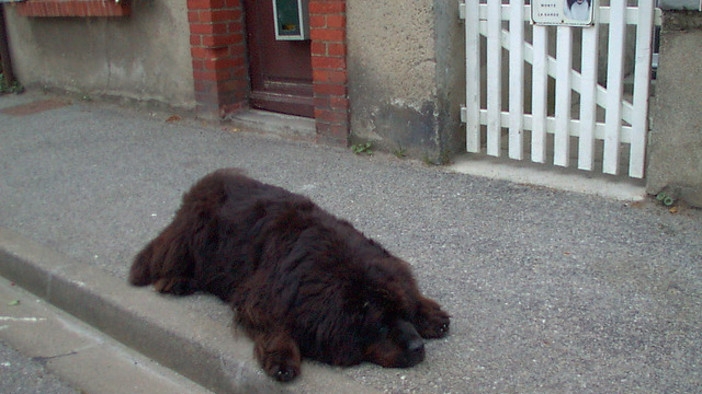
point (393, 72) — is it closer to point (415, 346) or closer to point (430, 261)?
point (430, 261)

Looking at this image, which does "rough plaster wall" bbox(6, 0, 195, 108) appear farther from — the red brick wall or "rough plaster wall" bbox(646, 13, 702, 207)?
"rough plaster wall" bbox(646, 13, 702, 207)

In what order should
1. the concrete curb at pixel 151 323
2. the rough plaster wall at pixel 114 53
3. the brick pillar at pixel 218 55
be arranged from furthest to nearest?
1. the rough plaster wall at pixel 114 53
2. the brick pillar at pixel 218 55
3. the concrete curb at pixel 151 323

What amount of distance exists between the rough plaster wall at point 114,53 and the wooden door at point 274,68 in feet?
2.00

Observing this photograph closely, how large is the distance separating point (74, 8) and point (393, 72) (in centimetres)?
404

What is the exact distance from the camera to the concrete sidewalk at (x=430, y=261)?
324 centimetres

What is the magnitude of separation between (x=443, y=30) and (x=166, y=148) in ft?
8.83

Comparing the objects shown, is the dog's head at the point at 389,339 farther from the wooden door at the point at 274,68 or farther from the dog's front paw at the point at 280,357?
the wooden door at the point at 274,68

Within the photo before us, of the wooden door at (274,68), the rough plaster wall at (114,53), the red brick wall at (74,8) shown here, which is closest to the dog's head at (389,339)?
the wooden door at (274,68)

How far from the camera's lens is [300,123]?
6949 mm

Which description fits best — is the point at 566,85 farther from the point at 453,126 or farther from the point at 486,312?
the point at 486,312

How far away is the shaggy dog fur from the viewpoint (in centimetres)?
320

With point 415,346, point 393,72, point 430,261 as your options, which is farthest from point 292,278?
point 393,72

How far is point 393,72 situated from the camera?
5969 millimetres

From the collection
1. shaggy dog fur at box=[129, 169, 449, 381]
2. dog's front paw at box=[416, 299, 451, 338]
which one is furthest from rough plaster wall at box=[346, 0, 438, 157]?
dog's front paw at box=[416, 299, 451, 338]
